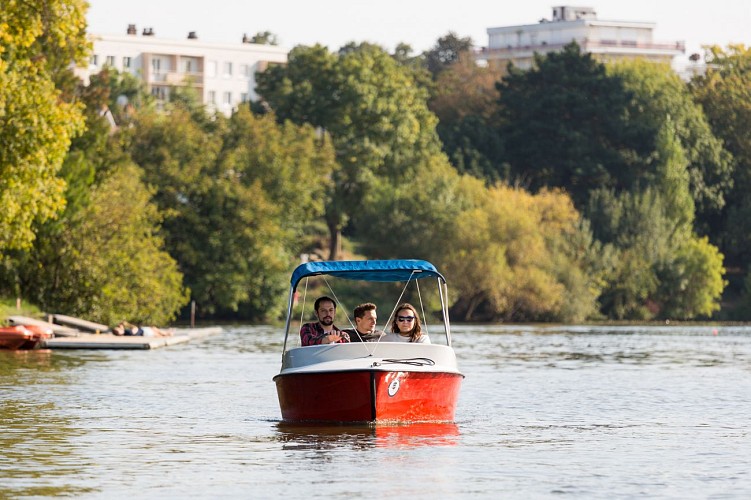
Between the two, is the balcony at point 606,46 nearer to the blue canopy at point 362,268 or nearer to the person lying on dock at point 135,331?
the person lying on dock at point 135,331

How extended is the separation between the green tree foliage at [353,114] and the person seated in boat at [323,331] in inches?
2898

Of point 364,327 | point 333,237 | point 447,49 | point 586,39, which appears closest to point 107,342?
point 364,327

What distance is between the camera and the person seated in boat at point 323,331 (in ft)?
84.2

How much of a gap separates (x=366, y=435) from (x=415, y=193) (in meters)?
73.9

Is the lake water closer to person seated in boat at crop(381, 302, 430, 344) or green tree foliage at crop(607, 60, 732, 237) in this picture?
person seated in boat at crop(381, 302, 430, 344)

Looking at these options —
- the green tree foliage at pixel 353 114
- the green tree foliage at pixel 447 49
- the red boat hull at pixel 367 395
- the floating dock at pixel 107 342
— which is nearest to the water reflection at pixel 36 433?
the red boat hull at pixel 367 395

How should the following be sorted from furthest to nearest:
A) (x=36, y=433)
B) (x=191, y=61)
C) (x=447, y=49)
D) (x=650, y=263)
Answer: (x=447, y=49), (x=191, y=61), (x=650, y=263), (x=36, y=433)

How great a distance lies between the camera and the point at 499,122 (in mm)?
120875

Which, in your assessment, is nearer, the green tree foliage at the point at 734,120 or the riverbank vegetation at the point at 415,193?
the riverbank vegetation at the point at 415,193

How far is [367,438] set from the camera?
2344 cm

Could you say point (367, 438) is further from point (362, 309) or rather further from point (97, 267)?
point (97, 267)

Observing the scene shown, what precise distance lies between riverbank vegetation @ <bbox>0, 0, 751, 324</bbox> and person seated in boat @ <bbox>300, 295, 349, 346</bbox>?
3376cm

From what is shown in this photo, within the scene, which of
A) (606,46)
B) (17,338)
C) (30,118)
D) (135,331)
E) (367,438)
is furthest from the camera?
(606,46)

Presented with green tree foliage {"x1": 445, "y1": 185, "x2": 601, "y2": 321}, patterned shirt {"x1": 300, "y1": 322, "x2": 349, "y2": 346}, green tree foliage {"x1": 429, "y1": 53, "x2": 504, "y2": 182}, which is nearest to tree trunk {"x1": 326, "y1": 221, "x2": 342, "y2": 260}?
green tree foliage {"x1": 445, "y1": 185, "x2": 601, "y2": 321}
